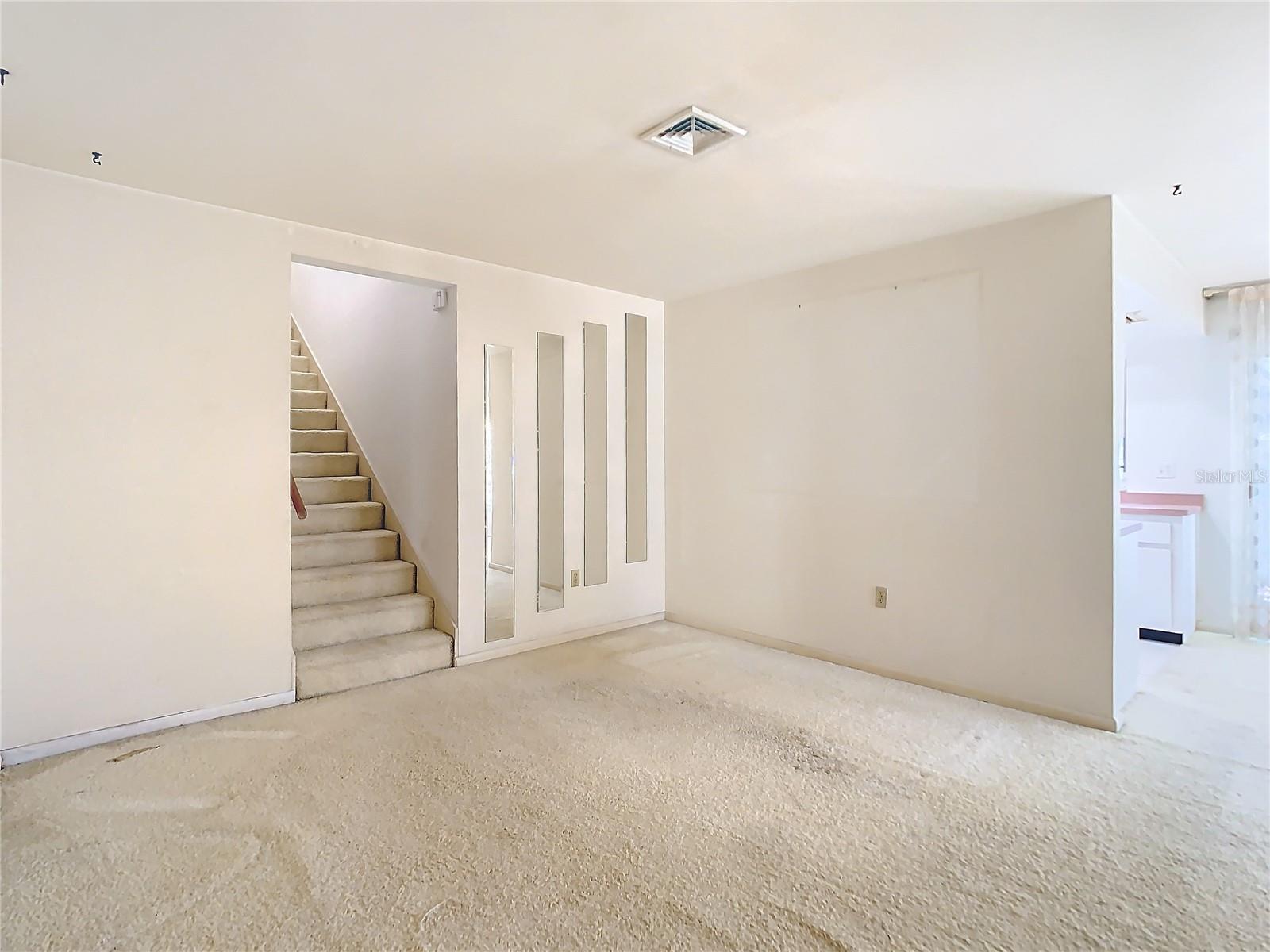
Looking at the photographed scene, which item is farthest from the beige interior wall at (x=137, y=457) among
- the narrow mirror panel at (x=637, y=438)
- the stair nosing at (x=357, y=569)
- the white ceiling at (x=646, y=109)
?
the narrow mirror panel at (x=637, y=438)

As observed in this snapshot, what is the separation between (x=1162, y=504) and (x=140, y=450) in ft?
20.5

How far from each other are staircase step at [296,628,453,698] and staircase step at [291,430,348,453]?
6.65 ft

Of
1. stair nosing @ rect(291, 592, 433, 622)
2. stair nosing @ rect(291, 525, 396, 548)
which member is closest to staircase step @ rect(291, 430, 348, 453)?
stair nosing @ rect(291, 525, 396, 548)

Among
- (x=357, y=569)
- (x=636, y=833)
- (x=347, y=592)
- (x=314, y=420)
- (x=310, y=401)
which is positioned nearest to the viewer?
(x=636, y=833)

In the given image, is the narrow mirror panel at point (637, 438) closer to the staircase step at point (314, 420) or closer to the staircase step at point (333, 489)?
the staircase step at point (333, 489)

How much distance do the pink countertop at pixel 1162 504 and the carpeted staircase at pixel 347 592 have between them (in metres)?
4.72

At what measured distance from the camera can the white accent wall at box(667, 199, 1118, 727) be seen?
10.4ft

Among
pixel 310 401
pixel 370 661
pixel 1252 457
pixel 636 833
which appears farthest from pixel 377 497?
pixel 1252 457

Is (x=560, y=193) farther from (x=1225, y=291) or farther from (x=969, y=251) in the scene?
(x=1225, y=291)

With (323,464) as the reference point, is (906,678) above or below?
below

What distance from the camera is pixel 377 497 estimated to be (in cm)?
504

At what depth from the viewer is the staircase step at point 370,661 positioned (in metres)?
3.53

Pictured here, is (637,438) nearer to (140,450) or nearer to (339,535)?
(339,535)

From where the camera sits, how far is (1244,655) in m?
4.27
